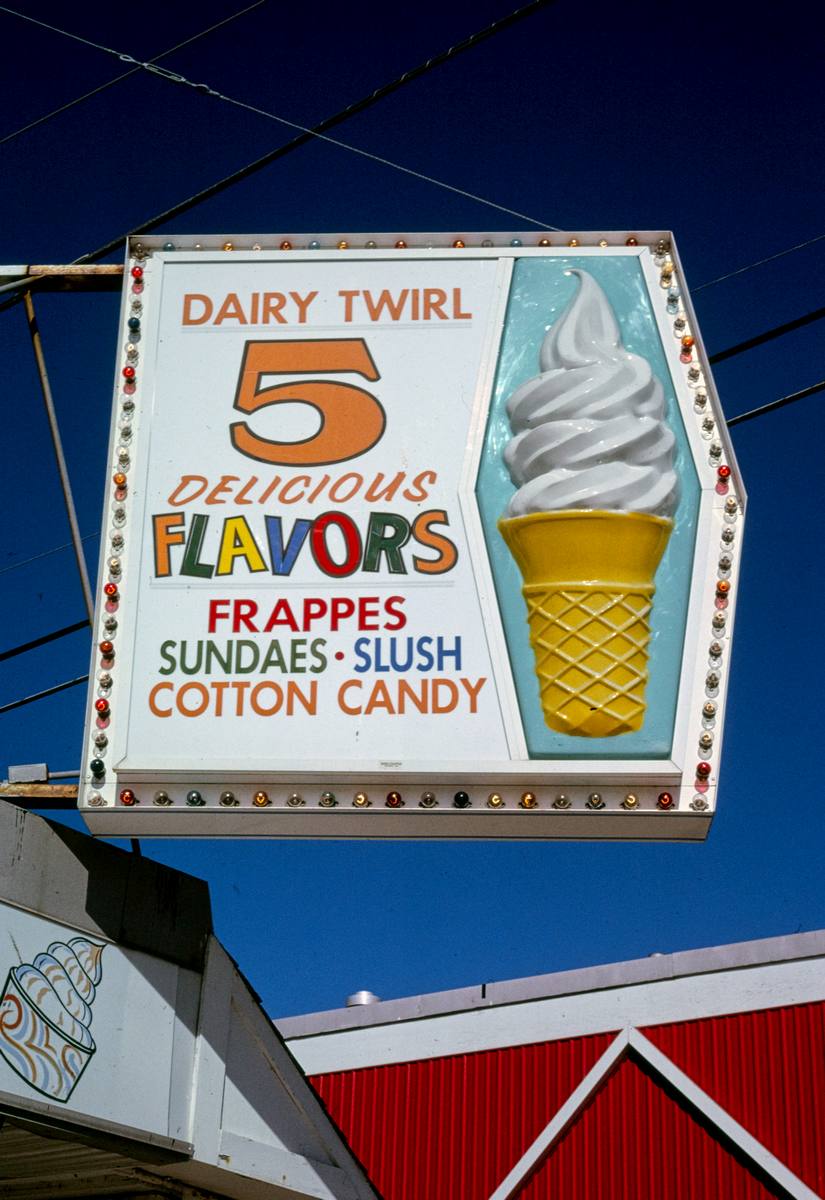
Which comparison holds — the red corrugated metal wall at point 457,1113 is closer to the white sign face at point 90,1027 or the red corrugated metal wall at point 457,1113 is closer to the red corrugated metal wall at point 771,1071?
the red corrugated metal wall at point 771,1071

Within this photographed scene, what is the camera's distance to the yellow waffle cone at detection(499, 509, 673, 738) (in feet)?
23.2

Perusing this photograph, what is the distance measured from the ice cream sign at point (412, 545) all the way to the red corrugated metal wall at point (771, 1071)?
7063 millimetres

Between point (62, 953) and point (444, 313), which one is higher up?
point (444, 313)

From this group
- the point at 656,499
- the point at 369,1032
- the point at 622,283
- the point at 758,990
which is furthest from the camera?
the point at 369,1032

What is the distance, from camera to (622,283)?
Result: 8.38m

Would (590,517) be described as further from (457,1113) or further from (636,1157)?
(457,1113)

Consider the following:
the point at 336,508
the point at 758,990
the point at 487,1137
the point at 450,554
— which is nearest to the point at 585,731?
the point at 450,554

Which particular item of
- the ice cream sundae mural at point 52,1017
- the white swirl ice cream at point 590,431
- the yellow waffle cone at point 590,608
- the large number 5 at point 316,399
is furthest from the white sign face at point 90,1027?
the white swirl ice cream at point 590,431

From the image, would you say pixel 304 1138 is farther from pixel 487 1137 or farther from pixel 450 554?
pixel 487 1137

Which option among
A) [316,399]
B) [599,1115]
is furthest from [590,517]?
[599,1115]

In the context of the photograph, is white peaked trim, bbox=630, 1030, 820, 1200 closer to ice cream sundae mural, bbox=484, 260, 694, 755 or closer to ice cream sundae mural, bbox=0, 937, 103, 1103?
ice cream sundae mural, bbox=484, 260, 694, 755

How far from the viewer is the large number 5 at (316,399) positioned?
799cm

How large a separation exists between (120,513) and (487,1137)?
30.1 ft

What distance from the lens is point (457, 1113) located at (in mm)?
14859
